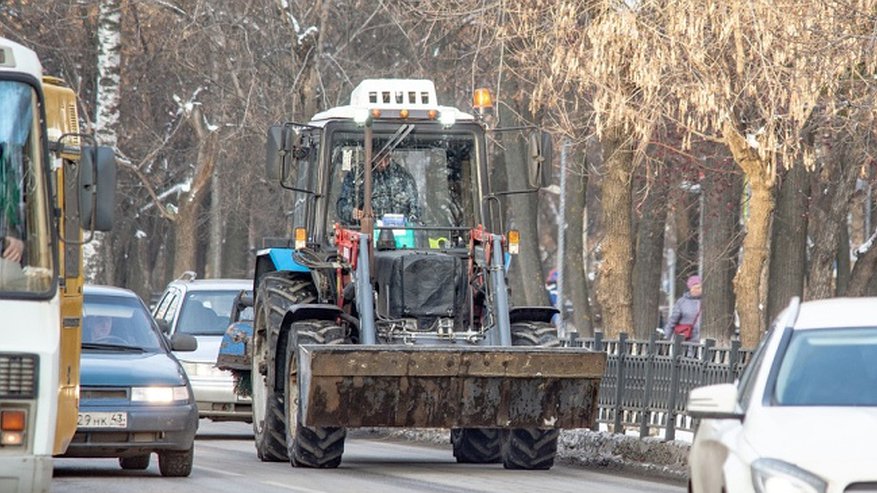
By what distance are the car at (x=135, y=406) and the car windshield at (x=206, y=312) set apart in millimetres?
7034

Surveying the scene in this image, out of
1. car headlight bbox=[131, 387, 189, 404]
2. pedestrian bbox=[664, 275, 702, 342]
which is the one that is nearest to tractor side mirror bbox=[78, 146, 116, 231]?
car headlight bbox=[131, 387, 189, 404]

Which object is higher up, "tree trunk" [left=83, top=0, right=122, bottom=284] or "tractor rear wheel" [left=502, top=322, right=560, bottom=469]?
"tree trunk" [left=83, top=0, right=122, bottom=284]

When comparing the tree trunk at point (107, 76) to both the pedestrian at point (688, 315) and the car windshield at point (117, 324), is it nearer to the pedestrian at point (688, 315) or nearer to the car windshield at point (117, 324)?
the pedestrian at point (688, 315)

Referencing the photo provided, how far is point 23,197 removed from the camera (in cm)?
1114

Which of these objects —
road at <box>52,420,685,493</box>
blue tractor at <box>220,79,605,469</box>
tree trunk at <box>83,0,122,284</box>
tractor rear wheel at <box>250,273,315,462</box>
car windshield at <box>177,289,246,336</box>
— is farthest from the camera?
tree trunk at <box>83,0,122,284</box>

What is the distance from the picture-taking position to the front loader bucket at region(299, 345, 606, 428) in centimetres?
1620

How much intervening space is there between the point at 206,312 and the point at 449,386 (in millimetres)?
8187

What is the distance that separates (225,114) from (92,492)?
84.8ft

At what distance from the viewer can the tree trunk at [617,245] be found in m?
26.2

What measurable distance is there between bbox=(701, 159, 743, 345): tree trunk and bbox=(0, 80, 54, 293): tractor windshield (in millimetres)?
19912

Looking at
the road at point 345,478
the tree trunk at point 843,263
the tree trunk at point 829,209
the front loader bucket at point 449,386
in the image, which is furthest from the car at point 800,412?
the tree trunk at point 843,263

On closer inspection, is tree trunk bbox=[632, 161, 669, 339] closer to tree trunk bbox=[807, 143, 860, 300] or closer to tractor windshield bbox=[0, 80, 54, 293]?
tree trunk bbox=[807, 143, 860, 300]

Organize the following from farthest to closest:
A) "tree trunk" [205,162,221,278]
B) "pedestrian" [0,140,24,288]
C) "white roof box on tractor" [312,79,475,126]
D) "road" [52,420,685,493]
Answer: "tree trunk" [205,162,221,278] → "white roof box on tractor" [312,79,475,126] → "road" [52,420,685,493] → "pedestrian" [0,140,24,288]

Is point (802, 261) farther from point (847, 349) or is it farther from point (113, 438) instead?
point (847, 349)
